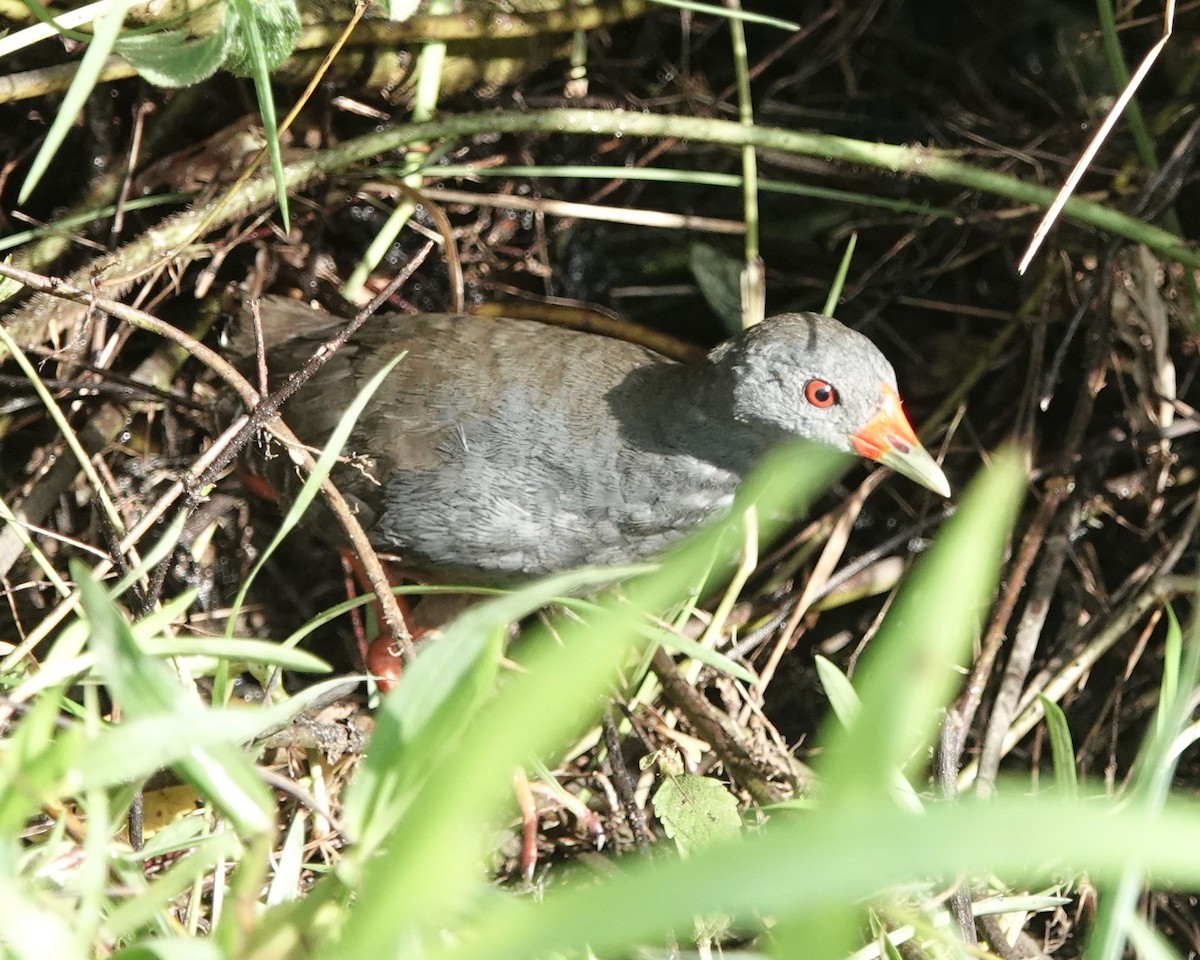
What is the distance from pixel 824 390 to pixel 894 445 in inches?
11.1

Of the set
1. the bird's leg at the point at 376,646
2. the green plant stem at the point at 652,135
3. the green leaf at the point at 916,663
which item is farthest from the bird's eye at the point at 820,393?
the green leaf at the point at 916,663

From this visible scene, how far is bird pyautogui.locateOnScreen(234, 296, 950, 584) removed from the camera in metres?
3.54

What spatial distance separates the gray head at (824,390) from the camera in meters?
3.49

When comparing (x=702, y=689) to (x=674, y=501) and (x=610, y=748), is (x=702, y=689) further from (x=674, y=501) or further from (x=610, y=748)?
(x=674, y=501)

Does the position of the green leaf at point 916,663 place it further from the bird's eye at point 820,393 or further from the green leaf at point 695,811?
the green leaf at point 695,811

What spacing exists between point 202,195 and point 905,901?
10.2ft

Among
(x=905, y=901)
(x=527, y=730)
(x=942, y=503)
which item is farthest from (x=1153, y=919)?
(x=527, y=730)

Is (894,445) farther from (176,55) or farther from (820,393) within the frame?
(176,55)

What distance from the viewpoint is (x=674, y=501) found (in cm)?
371

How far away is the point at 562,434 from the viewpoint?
12.1ft

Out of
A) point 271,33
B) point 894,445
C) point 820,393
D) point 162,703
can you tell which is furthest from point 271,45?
point 894,445

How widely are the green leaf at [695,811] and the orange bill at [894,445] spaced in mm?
1127

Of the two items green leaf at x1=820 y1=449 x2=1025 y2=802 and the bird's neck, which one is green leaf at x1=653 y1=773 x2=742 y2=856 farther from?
green leaf at x1=820 y1=449 x2=1025 y2=802

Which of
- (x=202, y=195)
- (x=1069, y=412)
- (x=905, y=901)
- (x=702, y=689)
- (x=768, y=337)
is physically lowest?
(x=905, y=901)
